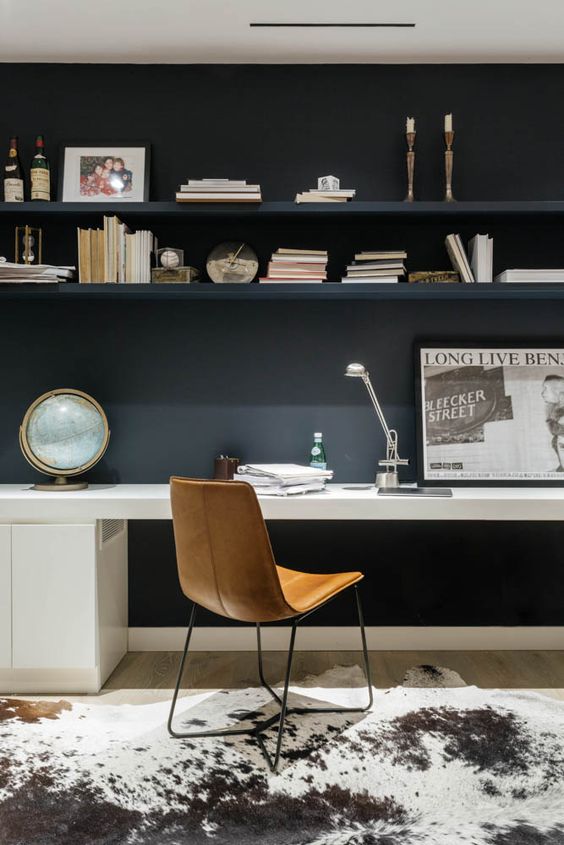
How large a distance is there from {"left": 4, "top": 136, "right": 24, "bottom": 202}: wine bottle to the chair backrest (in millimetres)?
1589

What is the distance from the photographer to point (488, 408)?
10.4ft

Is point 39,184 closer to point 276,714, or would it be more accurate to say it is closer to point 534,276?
point 534,276

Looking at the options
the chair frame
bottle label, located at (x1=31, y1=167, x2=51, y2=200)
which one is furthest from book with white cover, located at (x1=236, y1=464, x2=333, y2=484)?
bottle label, located at (x1=31, y1=167, x2=51, y2=200)

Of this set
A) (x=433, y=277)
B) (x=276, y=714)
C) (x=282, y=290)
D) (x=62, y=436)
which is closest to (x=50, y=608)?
(x=62, y=436)

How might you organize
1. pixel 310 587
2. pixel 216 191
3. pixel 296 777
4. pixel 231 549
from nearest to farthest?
pixel 296 777, pixel 231 549, pixel 310 587, pixel 216 191

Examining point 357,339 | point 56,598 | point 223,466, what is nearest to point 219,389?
point 223,466

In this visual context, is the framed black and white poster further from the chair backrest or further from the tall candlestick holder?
the chair backrest

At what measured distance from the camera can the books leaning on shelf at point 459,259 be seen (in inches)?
117

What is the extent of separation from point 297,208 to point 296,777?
6.73ft

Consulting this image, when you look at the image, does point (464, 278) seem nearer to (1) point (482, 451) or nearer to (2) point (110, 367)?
(1) point (482, 451)

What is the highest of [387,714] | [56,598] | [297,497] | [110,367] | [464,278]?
[464,278]

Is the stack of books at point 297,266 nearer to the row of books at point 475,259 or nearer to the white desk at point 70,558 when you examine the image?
the row of books at point 475,259

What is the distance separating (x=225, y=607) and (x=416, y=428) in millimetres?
1337

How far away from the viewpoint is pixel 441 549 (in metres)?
3.19
